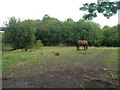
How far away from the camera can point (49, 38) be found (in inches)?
Result: 1303

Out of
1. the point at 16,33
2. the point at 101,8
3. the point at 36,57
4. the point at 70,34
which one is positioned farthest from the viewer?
the point at 70,34

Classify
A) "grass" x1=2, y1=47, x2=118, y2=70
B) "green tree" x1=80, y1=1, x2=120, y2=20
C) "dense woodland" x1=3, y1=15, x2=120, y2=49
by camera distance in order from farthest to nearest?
"dense woodland" x1=3, y1=15, x2=120, y2=49
"grass" x1=2, y1=47, x2=118, y2=70
"green tree" x1=80, y1=1, x2=120, y2=20

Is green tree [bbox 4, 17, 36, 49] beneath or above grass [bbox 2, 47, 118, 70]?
above

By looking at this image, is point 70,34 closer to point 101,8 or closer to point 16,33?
point 16,33

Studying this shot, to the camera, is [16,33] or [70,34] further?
[70,34]

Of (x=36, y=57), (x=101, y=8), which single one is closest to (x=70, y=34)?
(x=36, y=57)

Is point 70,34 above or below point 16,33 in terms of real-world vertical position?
above

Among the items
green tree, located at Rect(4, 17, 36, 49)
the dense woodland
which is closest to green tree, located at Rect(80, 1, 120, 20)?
green tree, located at Rect(4, 17, 36, 49)

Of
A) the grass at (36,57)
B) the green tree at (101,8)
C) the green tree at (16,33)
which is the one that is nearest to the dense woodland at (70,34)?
the green tree at (16,33)

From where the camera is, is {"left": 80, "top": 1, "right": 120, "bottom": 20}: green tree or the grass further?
the grass

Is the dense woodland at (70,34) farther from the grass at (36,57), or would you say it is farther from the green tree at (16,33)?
the grass at (36,57)

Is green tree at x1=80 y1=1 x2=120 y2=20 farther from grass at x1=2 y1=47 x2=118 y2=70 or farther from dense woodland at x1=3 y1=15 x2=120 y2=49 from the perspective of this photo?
dense woodland at x1=3 y1=15 x2=120 y2=49

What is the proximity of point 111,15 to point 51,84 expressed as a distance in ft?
8.49

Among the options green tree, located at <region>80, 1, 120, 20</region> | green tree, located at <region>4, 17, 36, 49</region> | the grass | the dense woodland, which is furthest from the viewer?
the dense woodland
